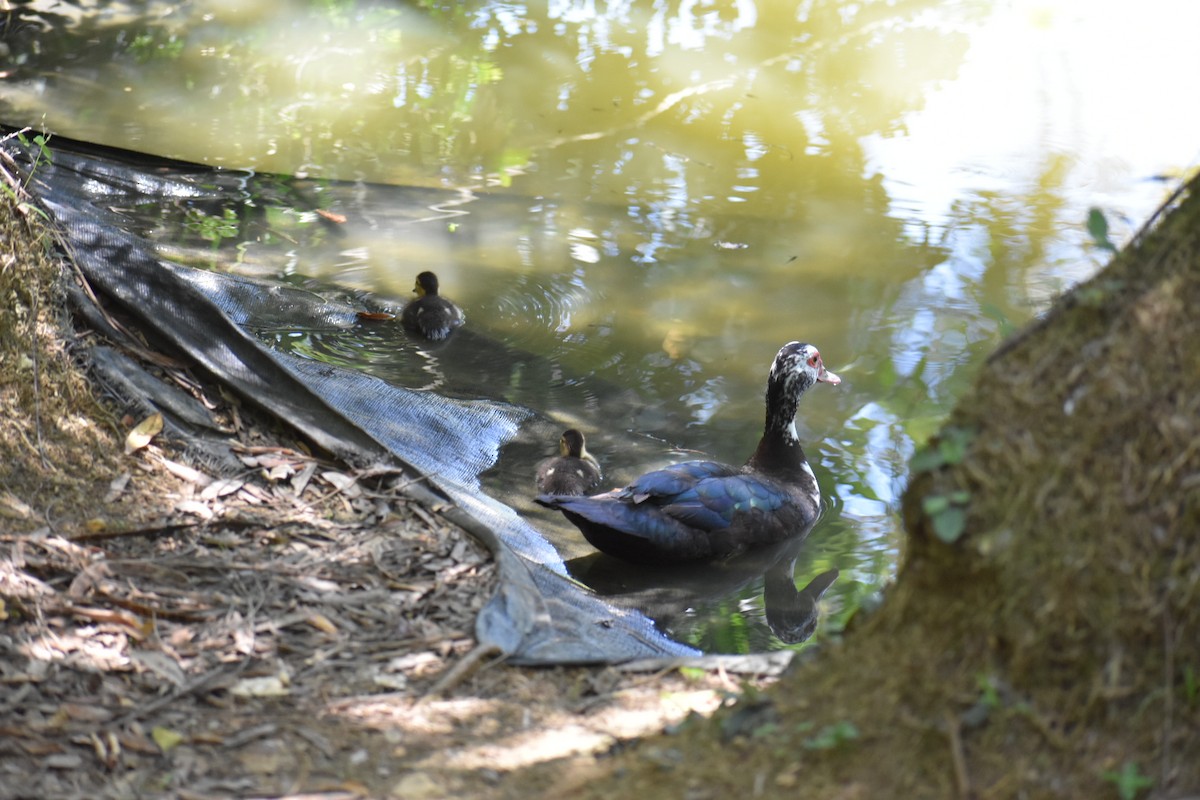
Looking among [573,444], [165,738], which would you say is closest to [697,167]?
[573,444]

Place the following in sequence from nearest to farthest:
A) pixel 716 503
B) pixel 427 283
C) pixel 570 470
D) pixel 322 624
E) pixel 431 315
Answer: pixel 322 624 → pixel 716 503 → pixel 570 470 → pixel 431 315 → pixel 427 283

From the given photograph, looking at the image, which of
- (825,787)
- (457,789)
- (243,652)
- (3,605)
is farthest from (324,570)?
(825,787)

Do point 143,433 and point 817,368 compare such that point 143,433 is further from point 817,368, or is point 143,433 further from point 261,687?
point 817,368

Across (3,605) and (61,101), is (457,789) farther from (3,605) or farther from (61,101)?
(61,101)

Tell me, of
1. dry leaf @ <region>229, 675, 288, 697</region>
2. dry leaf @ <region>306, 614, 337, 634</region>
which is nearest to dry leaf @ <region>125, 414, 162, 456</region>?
dry leaf @ <region>306, 614, 337, 634</region>

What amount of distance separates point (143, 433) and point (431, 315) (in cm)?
316

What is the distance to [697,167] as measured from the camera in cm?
1054

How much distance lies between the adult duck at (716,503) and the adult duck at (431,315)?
7.64 feet

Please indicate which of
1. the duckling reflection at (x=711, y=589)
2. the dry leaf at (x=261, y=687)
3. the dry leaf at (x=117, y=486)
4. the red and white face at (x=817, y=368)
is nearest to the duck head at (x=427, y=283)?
the red and white face at (x=817, y=368)

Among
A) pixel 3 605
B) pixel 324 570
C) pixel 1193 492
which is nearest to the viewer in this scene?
pixel 1193 492

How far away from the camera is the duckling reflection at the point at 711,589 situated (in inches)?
204

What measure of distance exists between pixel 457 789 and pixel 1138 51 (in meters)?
13.9

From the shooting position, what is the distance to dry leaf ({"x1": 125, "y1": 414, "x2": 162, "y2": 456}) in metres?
4.65

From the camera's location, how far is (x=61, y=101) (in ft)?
37.6
